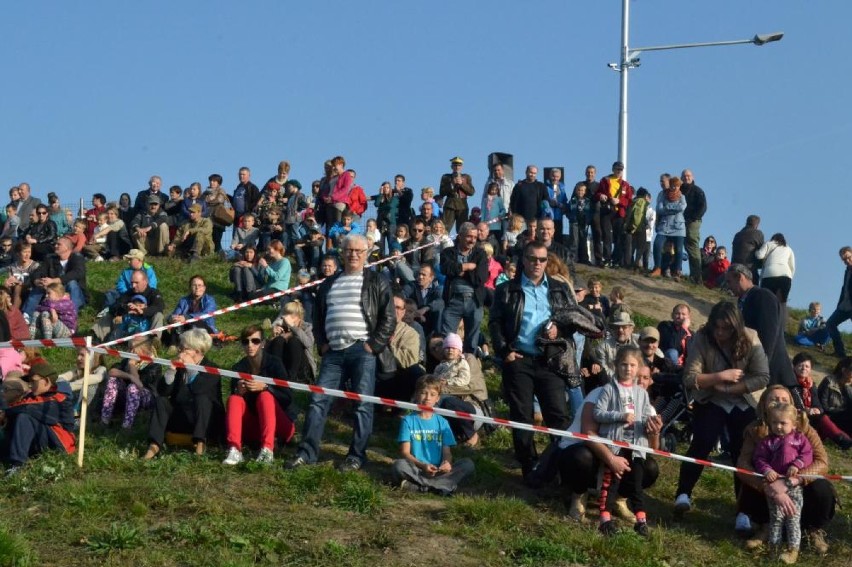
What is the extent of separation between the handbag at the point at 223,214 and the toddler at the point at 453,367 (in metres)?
10.6

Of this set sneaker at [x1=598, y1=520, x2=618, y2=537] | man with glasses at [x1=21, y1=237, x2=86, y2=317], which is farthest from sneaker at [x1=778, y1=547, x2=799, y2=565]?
man with glasses at [x1=21, y1=237, x2=86, y2=317]

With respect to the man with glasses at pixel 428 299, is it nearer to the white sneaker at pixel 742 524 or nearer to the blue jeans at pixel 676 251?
the white sneaker at pixel 742 524

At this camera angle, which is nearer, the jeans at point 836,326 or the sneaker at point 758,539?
the sneaker at point 758,539

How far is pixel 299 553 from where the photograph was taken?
8641mm

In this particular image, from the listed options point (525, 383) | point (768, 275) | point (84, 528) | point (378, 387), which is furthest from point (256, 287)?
point (84, 528)

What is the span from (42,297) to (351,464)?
7.79m

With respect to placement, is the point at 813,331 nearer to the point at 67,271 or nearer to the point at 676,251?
the point at 676,251

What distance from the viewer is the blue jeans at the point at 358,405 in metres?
10.7

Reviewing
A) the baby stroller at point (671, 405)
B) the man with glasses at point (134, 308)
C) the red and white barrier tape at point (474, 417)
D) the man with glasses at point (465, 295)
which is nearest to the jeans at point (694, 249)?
the man with glasses at point (465, 295)

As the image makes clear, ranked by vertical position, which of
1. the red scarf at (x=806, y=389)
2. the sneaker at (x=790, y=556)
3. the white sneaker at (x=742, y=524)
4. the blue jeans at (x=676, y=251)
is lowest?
the sneaker at (x=790, y=556)

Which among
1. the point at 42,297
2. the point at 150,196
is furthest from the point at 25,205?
the point at 42,297

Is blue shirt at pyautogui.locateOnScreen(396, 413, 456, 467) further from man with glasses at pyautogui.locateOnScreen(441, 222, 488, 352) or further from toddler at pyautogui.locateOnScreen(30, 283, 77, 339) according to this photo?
toddler at pyautogui.locateOnScreen(30, 283, 77, 339)

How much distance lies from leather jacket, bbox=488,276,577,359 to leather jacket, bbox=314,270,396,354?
2.91 ft

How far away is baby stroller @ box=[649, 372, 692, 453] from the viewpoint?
40.7ft
